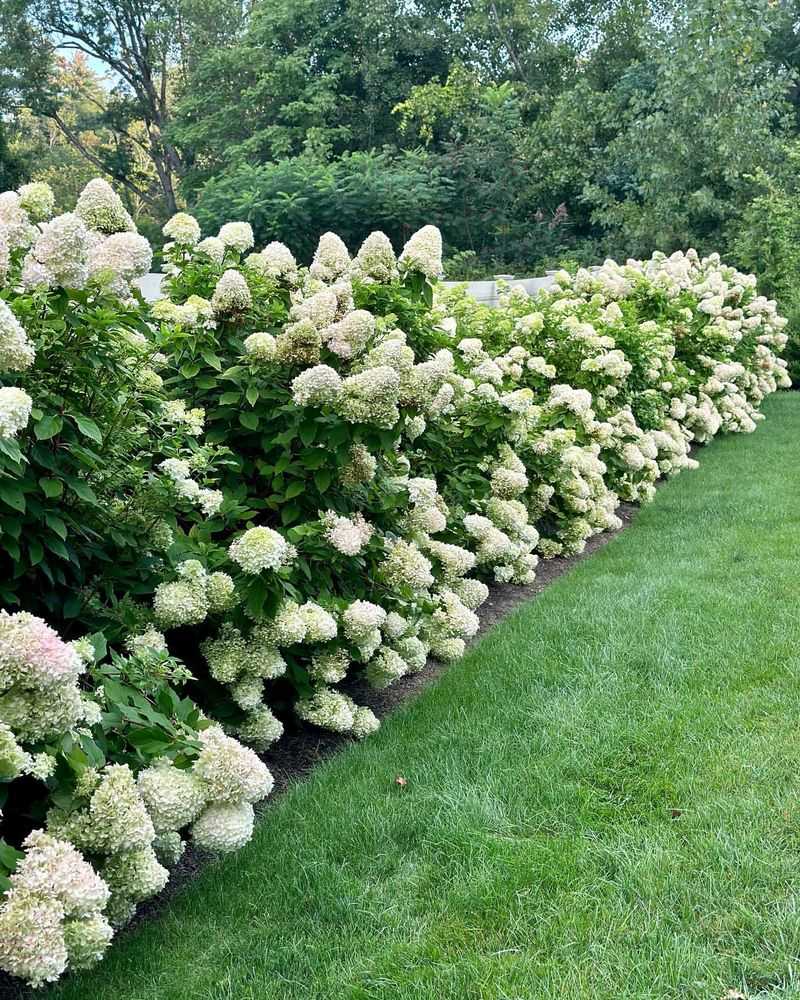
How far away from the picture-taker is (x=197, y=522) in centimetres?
325

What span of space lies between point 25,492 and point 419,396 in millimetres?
1436

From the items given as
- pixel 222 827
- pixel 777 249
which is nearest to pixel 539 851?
pixel 222 827

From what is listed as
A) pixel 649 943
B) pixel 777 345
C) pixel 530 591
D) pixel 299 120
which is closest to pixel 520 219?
pixel 299 120

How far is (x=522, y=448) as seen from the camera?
5355 mm

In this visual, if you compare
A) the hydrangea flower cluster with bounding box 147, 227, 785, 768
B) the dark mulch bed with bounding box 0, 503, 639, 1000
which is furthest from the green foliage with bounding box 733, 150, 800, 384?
the dark mulch bed with bounding box 0, 503, 639, 1000

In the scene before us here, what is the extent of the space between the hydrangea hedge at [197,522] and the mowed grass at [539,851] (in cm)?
23

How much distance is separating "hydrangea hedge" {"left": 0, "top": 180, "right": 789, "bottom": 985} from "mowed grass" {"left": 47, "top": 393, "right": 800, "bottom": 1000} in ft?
0.77

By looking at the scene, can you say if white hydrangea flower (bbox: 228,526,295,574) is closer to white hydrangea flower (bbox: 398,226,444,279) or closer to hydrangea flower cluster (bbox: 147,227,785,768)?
hydrangea flower cluster (bbox: 147,227,785,768)

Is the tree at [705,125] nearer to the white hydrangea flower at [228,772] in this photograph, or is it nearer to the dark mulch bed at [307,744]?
the dark mulch bed at [307,744]

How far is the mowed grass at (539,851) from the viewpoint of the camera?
2150 millimetres

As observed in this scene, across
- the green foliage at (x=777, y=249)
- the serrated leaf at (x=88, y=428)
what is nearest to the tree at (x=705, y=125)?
the green foliage at (x=777, y=249)

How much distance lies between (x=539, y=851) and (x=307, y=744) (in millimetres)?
1201

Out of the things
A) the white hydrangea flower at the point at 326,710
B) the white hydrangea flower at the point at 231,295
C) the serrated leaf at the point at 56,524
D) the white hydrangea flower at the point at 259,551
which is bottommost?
the white hydrangea flower at the point at 326,710

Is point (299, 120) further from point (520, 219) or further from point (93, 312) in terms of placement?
point (93, 312)
